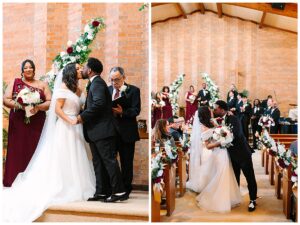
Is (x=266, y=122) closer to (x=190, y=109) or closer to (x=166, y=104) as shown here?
(x=190, y=109)

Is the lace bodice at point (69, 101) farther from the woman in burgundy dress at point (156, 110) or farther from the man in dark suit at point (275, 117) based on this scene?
the man in dark suit at point (275, 117)

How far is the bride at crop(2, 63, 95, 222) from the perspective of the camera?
4.16 meters

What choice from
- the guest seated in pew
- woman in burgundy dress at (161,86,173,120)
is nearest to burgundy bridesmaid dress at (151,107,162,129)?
woman in burgundy dress at (161,86,173,120)

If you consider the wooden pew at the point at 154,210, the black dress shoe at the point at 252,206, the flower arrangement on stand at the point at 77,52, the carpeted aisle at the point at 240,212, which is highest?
the flower arrangement on stand at the point at 77,52

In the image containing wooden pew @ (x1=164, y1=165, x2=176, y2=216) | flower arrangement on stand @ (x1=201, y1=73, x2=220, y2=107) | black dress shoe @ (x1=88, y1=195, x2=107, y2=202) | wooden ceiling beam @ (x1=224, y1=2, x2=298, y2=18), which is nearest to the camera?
black dress shoe @ (x1=88, y1=195, x2=107, y2=202)

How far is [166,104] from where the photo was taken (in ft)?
21.2

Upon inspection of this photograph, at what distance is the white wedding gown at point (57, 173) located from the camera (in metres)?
4.12

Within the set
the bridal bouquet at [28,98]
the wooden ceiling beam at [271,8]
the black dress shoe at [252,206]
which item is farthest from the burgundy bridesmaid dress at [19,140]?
the wooden ceiling beam at [271,8]

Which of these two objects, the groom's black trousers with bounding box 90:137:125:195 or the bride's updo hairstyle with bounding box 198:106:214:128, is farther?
the bride's updo hairstyle with bounding box 198:106:214:128

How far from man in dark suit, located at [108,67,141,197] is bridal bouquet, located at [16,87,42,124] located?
2.65ft

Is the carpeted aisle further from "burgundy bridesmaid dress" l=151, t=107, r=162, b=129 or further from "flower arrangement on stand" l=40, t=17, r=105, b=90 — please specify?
"flower arrangement on stand" l=40, t=17, r=105, b=90

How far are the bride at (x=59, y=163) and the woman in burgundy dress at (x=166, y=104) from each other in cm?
194

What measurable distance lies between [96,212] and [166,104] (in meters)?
2.82

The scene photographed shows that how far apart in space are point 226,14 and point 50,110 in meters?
5.51
